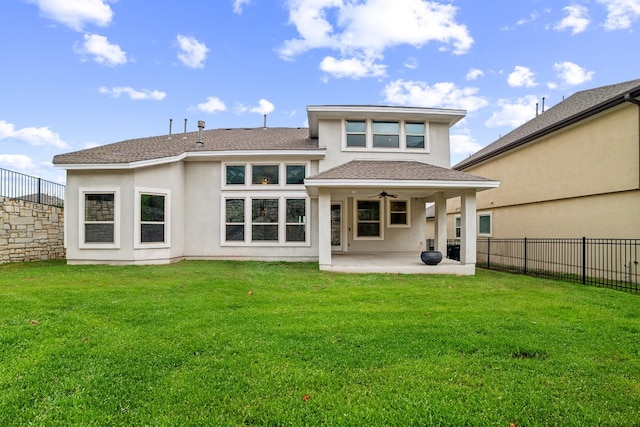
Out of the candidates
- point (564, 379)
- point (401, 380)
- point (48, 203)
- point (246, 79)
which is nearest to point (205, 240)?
point (48, 203)

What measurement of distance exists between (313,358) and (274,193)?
9.66 metres

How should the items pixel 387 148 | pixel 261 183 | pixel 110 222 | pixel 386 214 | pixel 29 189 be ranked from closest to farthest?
pixel 110 222 → pixel 29 189 → pixel 261 183 → pixel 387 148 → pixel 386 214

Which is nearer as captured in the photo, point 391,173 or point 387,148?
point 391,173

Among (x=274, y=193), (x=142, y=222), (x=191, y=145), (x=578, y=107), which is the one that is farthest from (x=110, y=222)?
(x=578, y=107)

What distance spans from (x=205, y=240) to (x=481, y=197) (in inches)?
573

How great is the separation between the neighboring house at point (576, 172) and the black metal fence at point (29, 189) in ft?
65.3

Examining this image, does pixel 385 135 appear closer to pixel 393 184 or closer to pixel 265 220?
pixel 393 184

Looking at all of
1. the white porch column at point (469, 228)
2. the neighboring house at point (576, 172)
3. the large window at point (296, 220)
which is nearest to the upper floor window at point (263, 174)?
the large window at point (296, 220)

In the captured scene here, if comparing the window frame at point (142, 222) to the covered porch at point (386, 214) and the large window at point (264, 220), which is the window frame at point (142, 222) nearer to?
the large window at point (264, 220)

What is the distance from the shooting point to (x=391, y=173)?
1067cm

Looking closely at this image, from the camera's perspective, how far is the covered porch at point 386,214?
33.1 ft

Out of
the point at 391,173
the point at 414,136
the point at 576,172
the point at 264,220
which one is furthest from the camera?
the point at 414,136

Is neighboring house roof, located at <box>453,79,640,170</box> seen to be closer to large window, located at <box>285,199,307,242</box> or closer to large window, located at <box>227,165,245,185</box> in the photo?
large window, located at <box>285,199,307,242</box>

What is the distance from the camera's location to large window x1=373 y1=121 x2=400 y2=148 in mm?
13289
